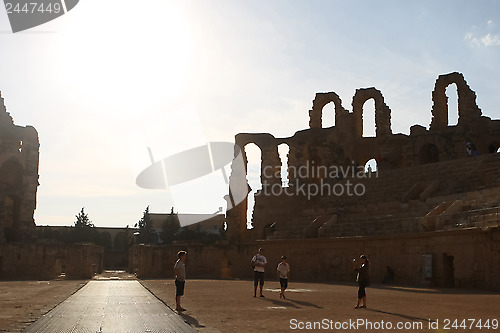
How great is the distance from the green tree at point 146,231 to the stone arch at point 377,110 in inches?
1762

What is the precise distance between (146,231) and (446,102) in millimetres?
52604

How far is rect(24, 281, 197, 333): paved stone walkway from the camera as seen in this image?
9.98 m

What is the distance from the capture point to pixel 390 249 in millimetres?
24234

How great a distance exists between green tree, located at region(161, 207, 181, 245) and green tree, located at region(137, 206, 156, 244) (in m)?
2.93

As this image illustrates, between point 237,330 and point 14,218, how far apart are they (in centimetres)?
3682

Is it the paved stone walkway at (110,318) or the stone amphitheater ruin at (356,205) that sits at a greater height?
the stone amphitheater ruin at (356,205)

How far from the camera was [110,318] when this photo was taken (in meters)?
11.7

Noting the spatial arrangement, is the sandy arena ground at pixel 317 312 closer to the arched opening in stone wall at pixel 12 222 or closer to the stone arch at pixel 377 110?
the arched opening in stone wall at pixel 12 222

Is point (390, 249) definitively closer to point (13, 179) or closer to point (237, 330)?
point (237, 330)

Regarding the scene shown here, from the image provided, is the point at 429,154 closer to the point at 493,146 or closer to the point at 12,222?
the point at 493,146

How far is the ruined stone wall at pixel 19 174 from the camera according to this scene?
41188 mm

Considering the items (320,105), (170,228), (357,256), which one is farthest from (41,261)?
(170,228)

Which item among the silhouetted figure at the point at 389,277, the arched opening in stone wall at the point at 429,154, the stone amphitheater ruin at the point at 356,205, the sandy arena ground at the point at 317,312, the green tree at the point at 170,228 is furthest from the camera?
the green tree at the point at 170,228

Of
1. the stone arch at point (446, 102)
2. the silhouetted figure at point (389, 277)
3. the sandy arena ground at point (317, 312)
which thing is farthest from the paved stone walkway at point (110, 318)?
the stone arch at point (446, 102)
